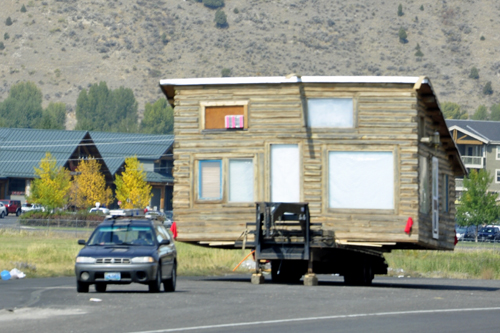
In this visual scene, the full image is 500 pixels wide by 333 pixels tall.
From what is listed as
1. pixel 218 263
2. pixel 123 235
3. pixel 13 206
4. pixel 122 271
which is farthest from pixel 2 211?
pixel 122 271

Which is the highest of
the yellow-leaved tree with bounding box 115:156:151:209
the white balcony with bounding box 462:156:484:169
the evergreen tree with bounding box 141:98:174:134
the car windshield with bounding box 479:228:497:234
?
the evergreen tree with bounding box 141:98:174:134

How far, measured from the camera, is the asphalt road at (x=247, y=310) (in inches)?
552

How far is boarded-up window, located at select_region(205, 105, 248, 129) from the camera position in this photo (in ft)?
83.2

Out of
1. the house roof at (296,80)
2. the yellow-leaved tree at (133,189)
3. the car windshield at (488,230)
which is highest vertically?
the house roof at (296,80)

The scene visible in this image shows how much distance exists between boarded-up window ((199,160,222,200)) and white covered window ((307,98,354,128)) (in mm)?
2639

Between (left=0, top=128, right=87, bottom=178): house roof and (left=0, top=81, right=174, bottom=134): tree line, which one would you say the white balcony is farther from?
(left=0, top=81, right=174, bottom=134): tree line

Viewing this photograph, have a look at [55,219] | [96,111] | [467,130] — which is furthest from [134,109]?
[55,219]

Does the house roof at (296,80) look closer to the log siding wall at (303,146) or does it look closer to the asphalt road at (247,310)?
the log siding wall at (303,146)

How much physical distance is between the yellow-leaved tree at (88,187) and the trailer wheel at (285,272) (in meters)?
57.9

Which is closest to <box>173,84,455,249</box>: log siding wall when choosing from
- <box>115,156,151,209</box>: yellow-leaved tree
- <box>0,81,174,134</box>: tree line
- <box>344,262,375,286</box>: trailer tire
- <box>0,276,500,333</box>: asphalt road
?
<box>344,262,375,286</box>: trailer tire

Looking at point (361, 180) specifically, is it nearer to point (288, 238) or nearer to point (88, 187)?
point (288, 238)

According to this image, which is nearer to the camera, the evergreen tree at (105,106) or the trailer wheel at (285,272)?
the trailer wheel at (285,272)

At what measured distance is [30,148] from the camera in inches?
3696

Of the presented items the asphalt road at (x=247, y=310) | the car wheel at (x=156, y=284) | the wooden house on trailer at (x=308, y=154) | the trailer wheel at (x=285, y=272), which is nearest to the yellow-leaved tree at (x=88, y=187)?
the trailer wheel at (x=285, y=272)
